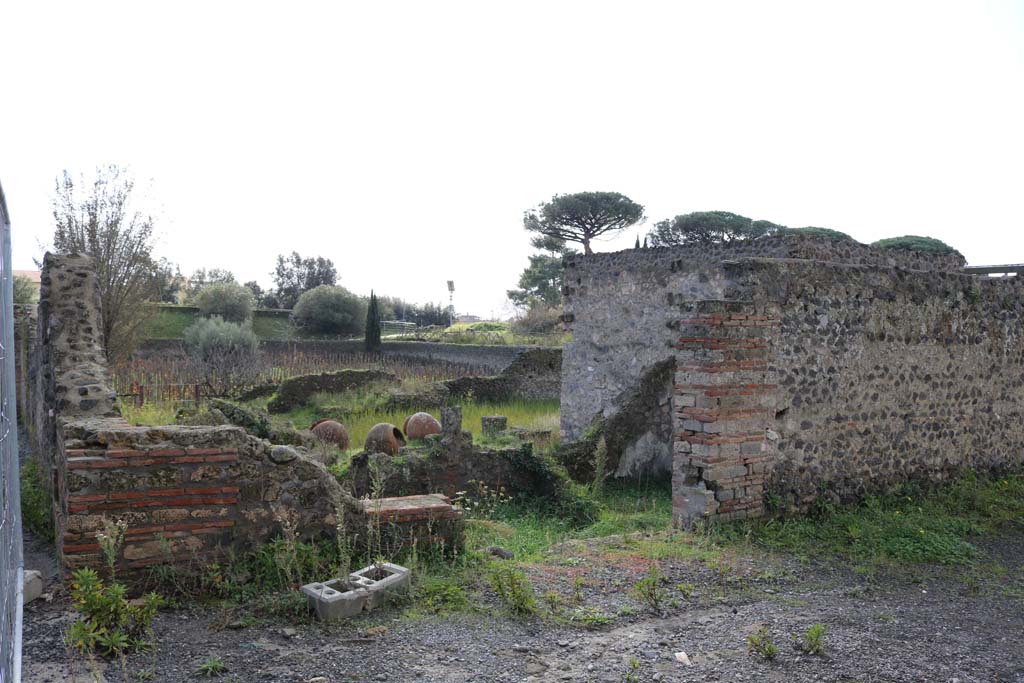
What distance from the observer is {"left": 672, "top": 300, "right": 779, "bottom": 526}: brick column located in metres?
7.33

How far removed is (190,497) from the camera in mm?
5367

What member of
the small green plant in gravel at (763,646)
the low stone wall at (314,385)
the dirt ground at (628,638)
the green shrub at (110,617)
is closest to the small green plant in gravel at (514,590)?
the dirt ground at (628,638)

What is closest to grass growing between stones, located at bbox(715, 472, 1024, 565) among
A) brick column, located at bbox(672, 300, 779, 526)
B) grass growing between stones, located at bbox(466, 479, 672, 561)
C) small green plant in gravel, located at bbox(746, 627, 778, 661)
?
brick column, located at bbox(672, 300, 779, 526)

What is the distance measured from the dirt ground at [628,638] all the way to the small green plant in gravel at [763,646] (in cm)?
4

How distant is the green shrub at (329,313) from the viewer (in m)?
42.5

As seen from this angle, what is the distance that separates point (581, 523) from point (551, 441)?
20.6ft

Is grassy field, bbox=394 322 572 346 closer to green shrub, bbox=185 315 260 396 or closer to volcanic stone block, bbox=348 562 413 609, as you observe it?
green shrub, bbox=185 315 260 396

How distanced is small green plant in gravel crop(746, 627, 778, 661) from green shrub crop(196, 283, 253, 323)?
39.9 metres

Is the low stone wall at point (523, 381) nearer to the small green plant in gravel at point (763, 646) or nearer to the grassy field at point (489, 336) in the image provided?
the grassy field at point (489, 336)

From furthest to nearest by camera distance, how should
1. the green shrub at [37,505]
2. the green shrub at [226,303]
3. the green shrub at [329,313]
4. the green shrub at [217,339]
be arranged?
the green shrub at [329,313]
the green shrub at [226,303]
the green shrub at [217,339]
the green shrub at [37,505]

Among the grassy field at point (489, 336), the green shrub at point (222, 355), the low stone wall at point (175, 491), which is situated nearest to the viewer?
the low stone wall at point (175, 491)

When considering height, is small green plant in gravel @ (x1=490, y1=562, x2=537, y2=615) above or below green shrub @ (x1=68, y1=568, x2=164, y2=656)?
below

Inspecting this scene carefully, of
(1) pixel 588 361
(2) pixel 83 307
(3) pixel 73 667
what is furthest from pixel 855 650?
(1) pixel 588 361

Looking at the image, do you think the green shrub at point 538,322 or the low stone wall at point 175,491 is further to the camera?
the green shrub at point 538,322
